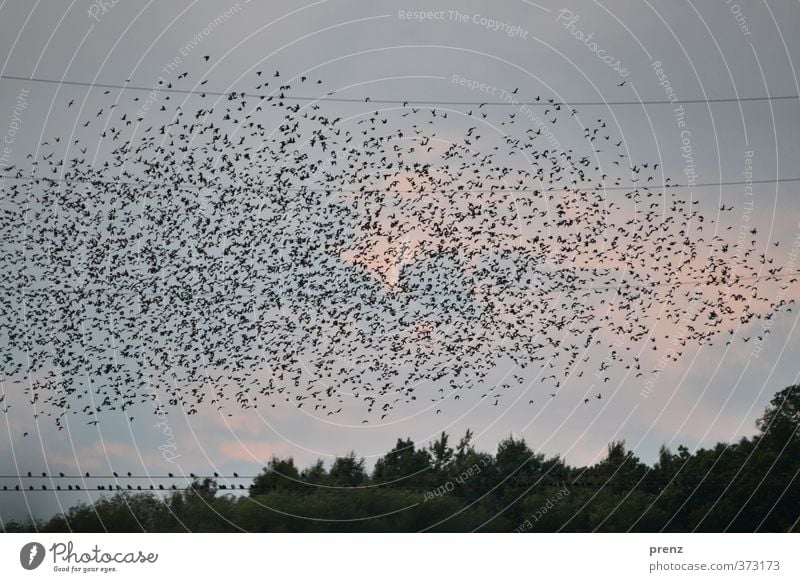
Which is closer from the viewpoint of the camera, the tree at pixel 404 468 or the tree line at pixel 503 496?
the tree line at pixel 503 496

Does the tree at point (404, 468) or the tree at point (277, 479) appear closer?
the tree at point (277, 479)

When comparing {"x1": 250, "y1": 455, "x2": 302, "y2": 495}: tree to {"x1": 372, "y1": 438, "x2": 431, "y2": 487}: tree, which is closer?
{"x1": 250, "y1": 455, "x2": 302, "y2": 495}: tree

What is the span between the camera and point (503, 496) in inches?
1455

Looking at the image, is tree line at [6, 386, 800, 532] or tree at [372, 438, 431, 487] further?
tree at [372, 438, 431, 487]

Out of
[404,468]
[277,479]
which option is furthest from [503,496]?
[277,479]

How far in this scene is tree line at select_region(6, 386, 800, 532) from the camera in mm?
31469

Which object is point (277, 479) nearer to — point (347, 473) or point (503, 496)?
point (347, 473)

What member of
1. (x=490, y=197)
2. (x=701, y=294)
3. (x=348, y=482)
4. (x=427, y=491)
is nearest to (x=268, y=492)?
(x=348, y=482)

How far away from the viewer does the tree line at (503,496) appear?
31.5 meters

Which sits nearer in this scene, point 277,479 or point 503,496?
point 277,479

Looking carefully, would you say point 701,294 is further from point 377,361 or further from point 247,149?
point 247,149

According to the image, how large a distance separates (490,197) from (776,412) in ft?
60.9

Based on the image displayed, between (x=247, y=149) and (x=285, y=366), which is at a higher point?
(x=247, y=149)

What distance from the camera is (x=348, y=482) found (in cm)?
3422
